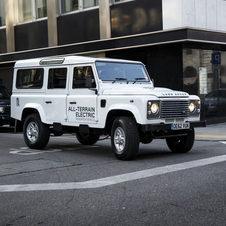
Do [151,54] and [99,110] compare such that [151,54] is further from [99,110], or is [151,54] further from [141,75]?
[99,110]

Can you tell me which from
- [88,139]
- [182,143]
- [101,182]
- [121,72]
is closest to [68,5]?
[88,139]

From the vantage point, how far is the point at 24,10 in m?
23.5

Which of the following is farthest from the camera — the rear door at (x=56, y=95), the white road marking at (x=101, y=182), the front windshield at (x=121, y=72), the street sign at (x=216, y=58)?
the street sign at (x=216, y=58)

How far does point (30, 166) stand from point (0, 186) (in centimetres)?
172

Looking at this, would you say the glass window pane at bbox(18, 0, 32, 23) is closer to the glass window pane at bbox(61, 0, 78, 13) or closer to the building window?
the building window

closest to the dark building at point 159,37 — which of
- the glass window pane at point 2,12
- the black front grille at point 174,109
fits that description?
the glass window pane at point 2,12

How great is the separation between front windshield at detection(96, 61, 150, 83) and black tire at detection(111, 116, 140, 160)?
1.38 metres

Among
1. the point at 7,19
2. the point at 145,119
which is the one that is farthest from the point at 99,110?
the point at 7,19

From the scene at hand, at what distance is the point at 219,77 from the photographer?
1833cm

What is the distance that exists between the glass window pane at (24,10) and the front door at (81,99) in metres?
14.7

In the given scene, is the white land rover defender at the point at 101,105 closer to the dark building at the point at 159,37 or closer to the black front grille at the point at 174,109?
the black front grille at the point at 174,109

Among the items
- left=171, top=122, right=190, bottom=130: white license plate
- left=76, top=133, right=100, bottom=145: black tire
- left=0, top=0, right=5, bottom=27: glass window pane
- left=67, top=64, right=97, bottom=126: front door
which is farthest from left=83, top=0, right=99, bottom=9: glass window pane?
left=171, top=122, right=190, bottom=130: white license plate

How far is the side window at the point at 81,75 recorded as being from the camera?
9336 millimetres

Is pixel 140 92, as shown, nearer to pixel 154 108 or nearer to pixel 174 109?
pixel 154 108
